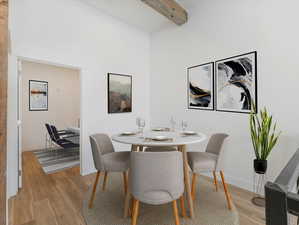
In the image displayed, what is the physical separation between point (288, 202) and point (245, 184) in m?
2.56

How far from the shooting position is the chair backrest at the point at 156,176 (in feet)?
4.60

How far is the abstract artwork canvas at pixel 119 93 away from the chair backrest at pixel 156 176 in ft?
7.35

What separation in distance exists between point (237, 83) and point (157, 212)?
2169mm

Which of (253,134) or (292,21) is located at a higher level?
(292,21)

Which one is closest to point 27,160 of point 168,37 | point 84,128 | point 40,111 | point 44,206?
point 40,111

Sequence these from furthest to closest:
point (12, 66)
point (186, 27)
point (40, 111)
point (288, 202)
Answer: point (40, 111), point (186, 27), point (12, 66), point (288, 202)

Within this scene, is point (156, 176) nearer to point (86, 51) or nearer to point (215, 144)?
point (215, 144)

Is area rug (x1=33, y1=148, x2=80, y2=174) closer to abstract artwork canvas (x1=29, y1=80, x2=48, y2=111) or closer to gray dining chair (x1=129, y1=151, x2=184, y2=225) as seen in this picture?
abstract artwork canvas (x1=29, y1=80, x2=48, y2=111)

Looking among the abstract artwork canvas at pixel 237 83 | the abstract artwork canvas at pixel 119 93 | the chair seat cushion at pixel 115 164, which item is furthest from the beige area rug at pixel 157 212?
the abstract artwork canvas at pixel 119 93

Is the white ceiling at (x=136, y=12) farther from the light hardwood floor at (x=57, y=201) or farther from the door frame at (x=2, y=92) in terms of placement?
the light hardwood floor at (x=57, y=201)

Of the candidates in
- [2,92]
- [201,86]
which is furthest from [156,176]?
[201,86]

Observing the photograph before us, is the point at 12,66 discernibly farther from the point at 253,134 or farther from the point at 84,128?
the point at 253,134

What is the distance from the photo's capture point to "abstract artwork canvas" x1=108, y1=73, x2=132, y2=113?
137 inches

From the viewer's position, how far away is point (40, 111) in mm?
4996
